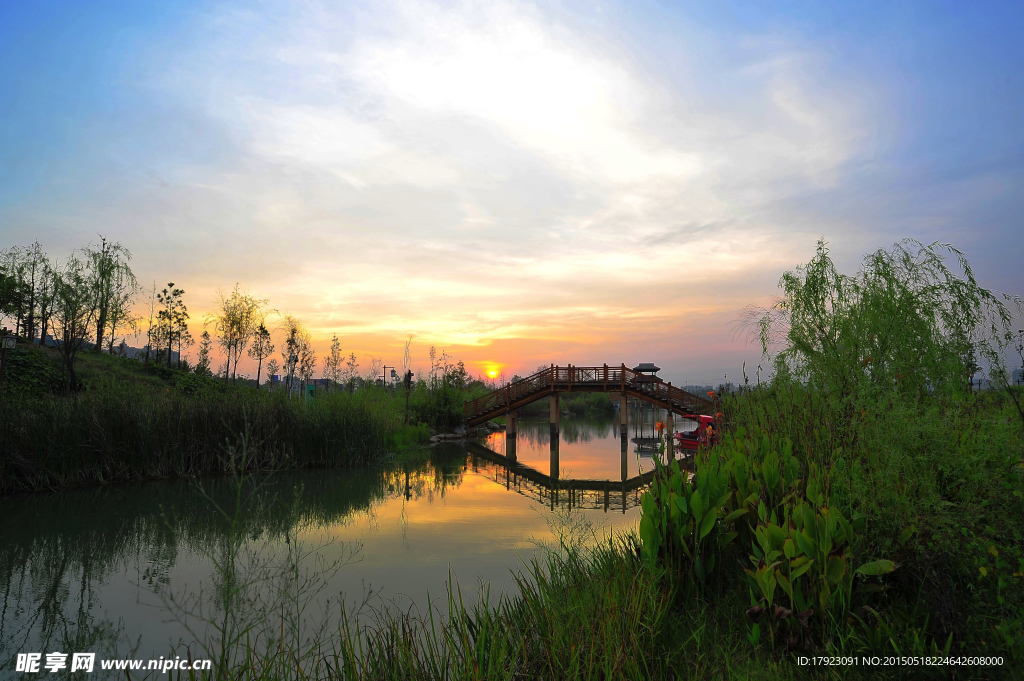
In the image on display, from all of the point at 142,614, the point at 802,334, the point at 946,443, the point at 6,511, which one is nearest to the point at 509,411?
the point at 802,334

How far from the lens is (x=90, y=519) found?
920 centimetres

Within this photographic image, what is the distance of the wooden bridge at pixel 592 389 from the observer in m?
24.9

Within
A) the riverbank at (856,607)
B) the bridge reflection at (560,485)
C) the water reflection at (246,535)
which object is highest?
the riverbank at (856,607)

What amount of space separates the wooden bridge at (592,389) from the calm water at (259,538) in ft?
32.6

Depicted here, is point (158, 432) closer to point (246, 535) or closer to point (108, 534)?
point (108, 534)

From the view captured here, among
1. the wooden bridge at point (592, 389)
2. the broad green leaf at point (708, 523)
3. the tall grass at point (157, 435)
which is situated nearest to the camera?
the broad green leaf at point (708, 523)

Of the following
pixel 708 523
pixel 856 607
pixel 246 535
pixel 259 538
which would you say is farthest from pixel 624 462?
pixel 856 607

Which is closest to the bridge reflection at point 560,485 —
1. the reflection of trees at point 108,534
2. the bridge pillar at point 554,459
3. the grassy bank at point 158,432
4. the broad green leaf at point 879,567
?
the bridge pillar at point 554,459

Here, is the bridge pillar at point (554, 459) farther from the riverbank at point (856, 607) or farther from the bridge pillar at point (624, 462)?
the riverbank at point (856, 607)

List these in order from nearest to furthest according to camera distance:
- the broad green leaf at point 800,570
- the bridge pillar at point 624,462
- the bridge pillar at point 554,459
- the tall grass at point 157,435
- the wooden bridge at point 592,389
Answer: the broad green leaf at point 800,570 < the tall grass at point 157,435 < the bridge pillar at point 554,459 < the bridge pillar at point 624,462 < the wooden bridge at point 592,389

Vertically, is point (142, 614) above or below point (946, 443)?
below

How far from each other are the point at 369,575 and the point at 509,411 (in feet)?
62.9

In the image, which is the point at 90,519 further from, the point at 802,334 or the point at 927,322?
the point at 927,322

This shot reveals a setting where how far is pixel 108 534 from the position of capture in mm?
8430
